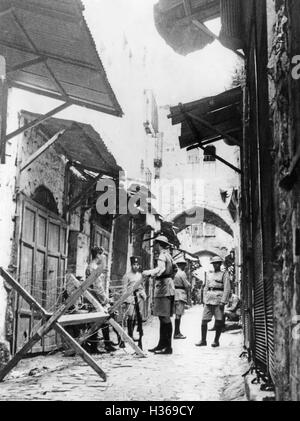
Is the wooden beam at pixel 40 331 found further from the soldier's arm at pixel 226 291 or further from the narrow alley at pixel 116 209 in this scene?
the soldier's arm at pixel 226 291

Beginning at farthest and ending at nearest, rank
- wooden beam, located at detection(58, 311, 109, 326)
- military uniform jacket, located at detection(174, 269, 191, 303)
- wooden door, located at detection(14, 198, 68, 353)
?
military uniform jacket, located at detection(174, 269, 191, 303) → wooden door, located at detection(14, 198, 68, 353) → wooden beam, located at detection(58, 311, 109, 326)

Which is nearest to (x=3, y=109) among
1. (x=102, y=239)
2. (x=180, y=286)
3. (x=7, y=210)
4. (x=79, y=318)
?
(x=7, y=210)

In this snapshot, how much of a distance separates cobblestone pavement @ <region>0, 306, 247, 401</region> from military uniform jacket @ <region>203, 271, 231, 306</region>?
39.7 inches

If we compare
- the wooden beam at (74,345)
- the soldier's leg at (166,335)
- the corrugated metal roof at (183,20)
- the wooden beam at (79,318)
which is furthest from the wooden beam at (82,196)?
the wooden beam at (74,345)

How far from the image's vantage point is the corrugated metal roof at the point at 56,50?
448 centimetres

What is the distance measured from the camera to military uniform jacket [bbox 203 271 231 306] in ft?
28.9

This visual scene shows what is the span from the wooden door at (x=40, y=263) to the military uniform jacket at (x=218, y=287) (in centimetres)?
265

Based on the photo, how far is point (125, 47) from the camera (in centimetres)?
1398

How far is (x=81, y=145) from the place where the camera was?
27.6 ft

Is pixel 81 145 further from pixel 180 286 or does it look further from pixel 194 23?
pixel 180 286

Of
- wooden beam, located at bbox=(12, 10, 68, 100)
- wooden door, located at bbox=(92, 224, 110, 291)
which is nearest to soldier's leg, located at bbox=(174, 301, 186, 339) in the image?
wooden door, located at bbox=(92, 224, 110, 291)

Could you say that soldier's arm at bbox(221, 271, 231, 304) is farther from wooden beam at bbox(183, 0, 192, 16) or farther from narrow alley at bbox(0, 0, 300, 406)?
wooden beam at bbox(183, 0, 192, 16)

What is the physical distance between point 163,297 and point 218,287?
5.02ft
